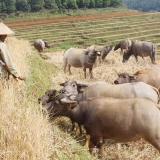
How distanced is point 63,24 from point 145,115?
114ft

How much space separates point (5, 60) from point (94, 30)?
30.8 m

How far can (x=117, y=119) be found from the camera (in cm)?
475

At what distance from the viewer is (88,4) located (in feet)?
172

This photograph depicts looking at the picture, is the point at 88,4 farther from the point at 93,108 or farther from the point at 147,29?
the point at 93,108

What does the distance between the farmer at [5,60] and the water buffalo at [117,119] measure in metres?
1.06

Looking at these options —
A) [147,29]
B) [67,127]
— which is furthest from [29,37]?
[67,127]

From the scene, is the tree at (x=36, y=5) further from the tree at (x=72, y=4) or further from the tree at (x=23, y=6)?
the tree at (x=72, y=4)

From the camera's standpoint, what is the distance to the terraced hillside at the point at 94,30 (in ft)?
102

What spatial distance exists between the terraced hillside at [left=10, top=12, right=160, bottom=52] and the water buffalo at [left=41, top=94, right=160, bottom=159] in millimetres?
23745

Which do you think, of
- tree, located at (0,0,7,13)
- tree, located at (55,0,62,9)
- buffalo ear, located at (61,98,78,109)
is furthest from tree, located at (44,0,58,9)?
buffalo ear, located at (61,98,78,109)

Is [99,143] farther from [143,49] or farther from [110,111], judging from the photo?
[143,49]

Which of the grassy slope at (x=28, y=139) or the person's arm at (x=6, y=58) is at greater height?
the person's arm at (x=6, y=58)

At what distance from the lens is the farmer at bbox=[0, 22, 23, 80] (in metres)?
5.11

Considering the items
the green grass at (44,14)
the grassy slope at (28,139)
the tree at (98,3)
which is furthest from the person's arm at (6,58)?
the tree at (98,3)
